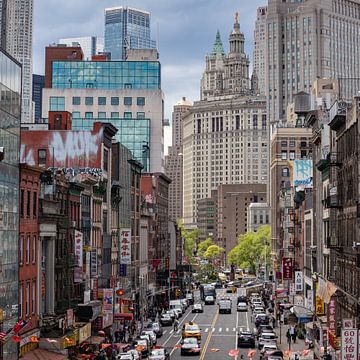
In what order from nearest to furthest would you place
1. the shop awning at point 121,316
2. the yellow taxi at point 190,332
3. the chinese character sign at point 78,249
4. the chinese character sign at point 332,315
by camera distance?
the chinese character sign at point 332,315
the chinese character sign at point 78,249
the yellow taxi at point 190,332
the shop awning at point 121,316

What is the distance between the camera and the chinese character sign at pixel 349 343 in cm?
4734

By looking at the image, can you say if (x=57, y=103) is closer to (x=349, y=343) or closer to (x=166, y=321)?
(x=166, y=321)

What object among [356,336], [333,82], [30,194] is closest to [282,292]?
[333,82]

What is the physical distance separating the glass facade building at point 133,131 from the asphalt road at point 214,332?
2535 centimetres

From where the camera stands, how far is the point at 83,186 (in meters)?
77.9

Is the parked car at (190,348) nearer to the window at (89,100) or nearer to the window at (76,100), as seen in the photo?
the window at (89,100)

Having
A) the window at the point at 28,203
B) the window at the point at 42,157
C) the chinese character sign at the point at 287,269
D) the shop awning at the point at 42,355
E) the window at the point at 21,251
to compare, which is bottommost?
the shop awning at the point at 42,355

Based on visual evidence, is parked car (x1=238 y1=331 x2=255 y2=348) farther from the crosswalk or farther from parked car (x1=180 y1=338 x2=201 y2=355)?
the crosswalk

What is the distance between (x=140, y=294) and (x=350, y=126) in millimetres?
63605

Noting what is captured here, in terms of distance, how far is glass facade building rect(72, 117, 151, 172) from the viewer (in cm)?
14925

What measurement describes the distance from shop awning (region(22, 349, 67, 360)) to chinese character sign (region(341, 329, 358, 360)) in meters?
19.3

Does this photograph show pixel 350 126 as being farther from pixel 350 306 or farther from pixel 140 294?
pixel 140 294

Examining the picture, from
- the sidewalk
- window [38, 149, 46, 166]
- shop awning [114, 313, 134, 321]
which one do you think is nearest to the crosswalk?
the sidewalk

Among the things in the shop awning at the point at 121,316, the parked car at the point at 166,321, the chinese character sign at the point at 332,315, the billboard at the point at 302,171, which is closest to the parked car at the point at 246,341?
the shop awning at the point at 121,316
